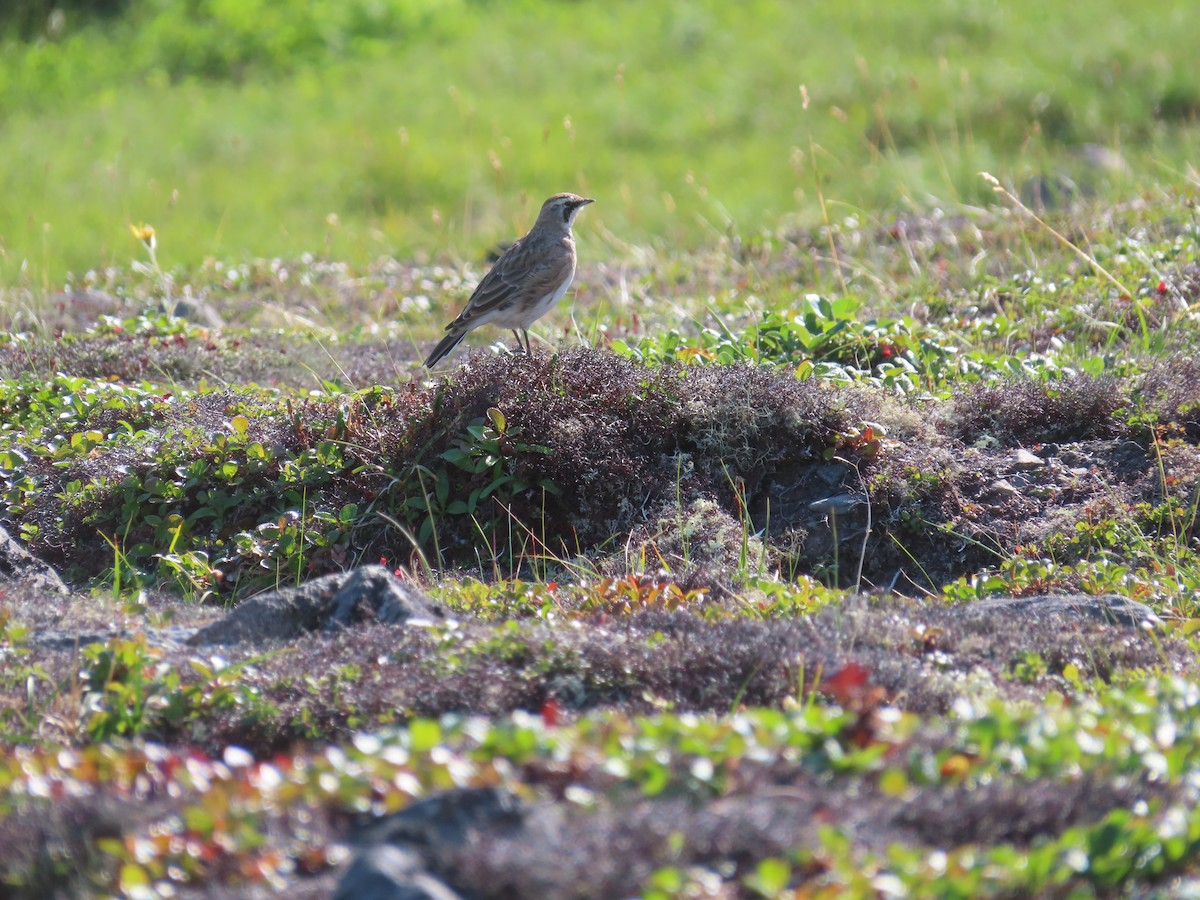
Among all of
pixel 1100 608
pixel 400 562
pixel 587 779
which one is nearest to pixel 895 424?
pixel 1100 608

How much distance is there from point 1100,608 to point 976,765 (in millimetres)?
1993

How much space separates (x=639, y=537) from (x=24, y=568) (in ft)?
9.36

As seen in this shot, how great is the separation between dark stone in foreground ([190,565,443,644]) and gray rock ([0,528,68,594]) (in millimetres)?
1237

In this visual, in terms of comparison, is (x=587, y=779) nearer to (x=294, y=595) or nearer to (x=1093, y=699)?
(x=1093, y=699)

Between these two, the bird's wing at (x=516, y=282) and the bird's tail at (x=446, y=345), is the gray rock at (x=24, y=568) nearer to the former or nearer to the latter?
the bird's tail at (x=446, y=345)

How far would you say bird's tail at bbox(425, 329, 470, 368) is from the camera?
8234mm

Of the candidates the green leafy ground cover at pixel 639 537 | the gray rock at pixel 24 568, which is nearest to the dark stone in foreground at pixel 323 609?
the green leafy ground cover at pixel 639 537

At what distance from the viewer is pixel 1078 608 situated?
5.18m

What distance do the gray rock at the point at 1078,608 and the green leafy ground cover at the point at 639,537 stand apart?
11 centimetres

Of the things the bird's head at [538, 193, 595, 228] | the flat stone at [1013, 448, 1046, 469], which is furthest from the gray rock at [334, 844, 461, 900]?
the bird's head at [538, 193, 595, 228]

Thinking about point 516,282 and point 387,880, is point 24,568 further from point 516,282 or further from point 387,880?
point 387,880

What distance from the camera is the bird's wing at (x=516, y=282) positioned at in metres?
8.53

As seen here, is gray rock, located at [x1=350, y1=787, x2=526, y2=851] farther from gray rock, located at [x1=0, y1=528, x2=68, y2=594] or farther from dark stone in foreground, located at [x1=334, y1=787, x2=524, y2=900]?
gray rock, located at [x1=0, y1=528, x2=68, y2=594]

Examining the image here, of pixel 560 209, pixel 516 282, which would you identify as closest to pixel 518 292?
pixel 516 282
